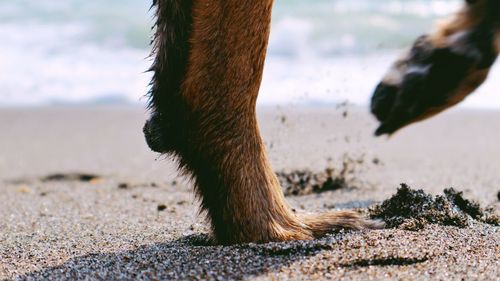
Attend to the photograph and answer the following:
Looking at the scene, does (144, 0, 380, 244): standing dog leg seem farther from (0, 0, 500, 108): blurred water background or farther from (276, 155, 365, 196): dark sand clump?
(0, 0, 500, 108): blurred water background

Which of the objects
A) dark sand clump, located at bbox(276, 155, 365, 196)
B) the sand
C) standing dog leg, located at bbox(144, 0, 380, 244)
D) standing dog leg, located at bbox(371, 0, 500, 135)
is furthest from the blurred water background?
standing dog leg, located at bbox(371, 0, 500, 135)

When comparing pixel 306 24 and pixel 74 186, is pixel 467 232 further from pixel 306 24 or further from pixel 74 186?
pixel 306 24

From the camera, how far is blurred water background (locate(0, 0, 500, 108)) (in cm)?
1034

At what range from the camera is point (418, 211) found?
3176 millimetres

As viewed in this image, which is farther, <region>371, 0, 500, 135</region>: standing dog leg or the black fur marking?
the black fur marking

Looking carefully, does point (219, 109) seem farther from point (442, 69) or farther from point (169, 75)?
point (442, 69)

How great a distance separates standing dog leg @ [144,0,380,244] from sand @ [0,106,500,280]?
135 millimetres

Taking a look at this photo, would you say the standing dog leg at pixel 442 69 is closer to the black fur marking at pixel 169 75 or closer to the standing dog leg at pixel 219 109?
the standing dog leg at pixel 219 109

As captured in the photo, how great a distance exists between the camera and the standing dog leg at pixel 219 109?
2.64m

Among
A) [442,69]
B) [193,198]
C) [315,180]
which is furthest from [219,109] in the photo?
[315,180]

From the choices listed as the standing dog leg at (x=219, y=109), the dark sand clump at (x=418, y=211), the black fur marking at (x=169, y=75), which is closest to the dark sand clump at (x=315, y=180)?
the dark sand clump at (x=418, y=211)

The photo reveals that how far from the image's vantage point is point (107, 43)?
13.4 m

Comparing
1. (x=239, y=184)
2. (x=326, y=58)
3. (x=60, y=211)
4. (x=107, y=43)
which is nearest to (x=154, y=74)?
(x=239, y=184)

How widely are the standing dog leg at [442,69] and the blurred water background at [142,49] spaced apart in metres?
5.91
